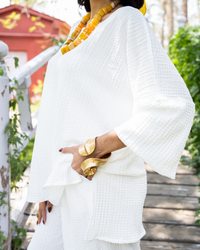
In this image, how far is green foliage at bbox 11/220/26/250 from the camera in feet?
6.73

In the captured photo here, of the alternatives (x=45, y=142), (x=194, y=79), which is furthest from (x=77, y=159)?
(x=194, y=79)

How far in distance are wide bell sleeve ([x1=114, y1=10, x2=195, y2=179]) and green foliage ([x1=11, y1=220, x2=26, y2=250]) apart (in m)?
1.51

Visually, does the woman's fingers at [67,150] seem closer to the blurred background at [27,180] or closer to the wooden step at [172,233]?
the blurred background at [27,180]

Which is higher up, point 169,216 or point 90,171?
point 90,171

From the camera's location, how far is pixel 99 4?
1293 mm

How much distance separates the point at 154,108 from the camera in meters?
0.94

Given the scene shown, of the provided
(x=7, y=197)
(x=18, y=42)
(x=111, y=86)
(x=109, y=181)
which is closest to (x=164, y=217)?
(x=7, y=197)

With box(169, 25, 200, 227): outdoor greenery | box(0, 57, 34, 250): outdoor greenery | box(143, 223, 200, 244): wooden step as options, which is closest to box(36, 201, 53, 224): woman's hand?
box(0, 57, 34, 250): outdoor greenery

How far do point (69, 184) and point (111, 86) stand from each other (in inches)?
16.5

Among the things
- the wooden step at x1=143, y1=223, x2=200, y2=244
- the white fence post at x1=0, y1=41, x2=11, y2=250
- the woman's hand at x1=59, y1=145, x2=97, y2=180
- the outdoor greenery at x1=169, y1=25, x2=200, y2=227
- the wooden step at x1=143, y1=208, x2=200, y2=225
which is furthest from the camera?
the outdoor greenery at x1=169, y1=25, x2=200, y2=227

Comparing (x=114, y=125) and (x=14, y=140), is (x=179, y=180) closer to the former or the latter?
(x=14, y=140)

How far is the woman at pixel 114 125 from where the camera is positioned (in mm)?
946

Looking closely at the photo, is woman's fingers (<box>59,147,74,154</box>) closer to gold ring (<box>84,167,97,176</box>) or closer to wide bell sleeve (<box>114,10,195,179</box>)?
gold ring (<box>84,167,97,176</box>)

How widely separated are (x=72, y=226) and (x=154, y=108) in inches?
23.5
